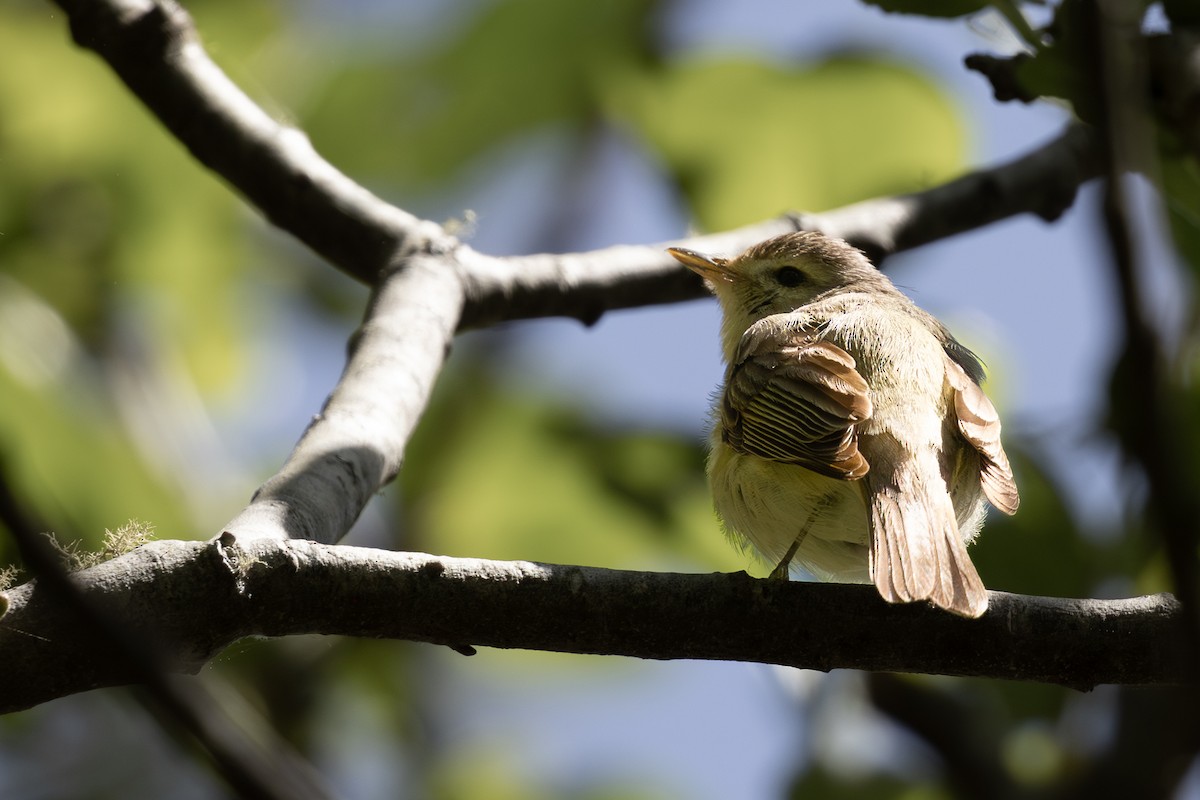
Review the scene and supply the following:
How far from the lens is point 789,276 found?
4.91 m

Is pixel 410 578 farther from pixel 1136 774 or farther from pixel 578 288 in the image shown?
pixel 578 288

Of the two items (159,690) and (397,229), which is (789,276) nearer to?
(397,229)

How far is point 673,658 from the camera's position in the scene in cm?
239

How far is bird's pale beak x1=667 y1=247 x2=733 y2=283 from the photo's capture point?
417cm

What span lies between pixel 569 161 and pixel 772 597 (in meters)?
3.05

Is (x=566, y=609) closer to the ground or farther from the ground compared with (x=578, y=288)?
closer to the ground

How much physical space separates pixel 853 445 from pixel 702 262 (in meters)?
1.23

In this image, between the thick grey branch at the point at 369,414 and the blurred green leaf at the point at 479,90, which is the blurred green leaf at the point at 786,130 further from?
the thick grey branch at the point at 369,414

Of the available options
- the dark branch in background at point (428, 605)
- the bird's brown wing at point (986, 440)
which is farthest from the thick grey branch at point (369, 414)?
the bird's brown wing at point (986, 440)

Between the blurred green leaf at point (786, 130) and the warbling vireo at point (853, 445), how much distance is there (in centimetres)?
31

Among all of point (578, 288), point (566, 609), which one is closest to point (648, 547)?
point (578, 288)

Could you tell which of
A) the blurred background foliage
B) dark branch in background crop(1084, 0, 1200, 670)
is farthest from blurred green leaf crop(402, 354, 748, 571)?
dark branch in background crop(1084, 0, 1200, 670)

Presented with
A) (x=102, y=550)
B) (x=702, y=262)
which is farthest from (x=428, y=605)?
(x=702, y=262)

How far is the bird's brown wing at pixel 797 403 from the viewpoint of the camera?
3.19m
